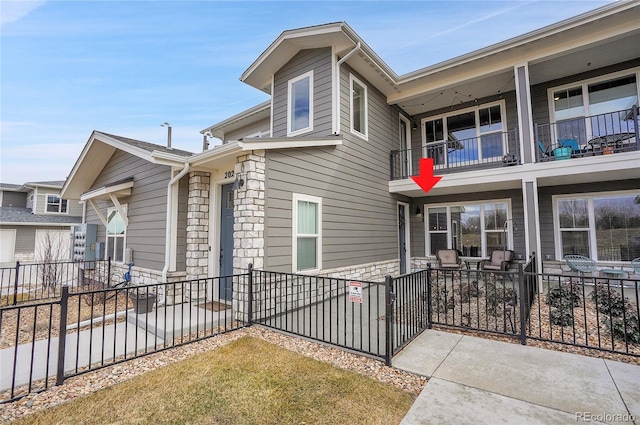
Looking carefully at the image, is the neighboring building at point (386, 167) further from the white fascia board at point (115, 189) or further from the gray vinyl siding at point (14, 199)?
the gray vinyl siding at point (14, 199)

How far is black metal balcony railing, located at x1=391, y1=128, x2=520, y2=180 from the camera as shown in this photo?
8.92 meters

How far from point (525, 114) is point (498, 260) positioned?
401 cm

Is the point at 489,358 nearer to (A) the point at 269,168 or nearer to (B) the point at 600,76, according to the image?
(A) the point at 269,168

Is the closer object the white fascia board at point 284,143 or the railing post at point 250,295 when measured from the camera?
the railing post at point 250,295

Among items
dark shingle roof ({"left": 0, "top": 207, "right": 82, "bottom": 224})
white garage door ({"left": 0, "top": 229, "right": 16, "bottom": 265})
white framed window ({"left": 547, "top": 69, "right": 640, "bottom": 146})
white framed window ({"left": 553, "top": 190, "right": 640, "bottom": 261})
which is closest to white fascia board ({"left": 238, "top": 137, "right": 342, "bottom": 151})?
white framed window ({"left": 547, "top": 69, "right": 640, "bottom": 146})

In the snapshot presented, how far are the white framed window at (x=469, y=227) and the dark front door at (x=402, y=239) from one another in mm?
777

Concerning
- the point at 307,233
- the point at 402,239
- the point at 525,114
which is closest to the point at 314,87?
the point at 307,233

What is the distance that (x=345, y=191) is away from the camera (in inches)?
295

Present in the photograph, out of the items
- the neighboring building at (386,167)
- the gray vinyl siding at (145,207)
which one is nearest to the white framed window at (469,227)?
the neighboring building at (386,167)

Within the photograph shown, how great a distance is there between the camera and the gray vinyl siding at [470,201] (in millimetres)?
8922

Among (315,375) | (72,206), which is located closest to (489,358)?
(315,375)

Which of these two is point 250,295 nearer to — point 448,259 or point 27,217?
point 448,259

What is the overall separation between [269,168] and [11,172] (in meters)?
29.6

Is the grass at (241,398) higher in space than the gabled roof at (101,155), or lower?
lower
